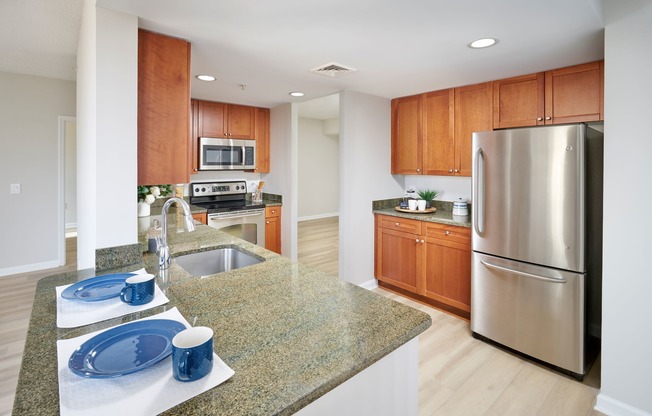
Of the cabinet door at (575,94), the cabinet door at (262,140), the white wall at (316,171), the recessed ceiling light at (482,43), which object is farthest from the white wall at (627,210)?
the white wall at (316,171)

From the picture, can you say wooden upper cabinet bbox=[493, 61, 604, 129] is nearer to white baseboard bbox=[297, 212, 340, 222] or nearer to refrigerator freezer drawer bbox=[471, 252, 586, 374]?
refrigerator freezer drawer bbox=[471, 252, 586, 374]

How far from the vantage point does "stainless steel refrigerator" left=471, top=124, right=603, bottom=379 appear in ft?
7.20

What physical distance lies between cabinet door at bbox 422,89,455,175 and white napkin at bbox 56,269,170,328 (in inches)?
117

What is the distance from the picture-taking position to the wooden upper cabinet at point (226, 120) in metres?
4.30

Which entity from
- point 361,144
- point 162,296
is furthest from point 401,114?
point 162,296

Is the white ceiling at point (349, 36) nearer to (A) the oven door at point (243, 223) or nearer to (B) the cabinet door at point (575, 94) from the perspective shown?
(B) the cabinet door at point (575, 94)

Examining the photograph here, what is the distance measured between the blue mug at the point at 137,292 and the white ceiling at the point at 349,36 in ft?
4.42

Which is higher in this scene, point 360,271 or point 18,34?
point 18,34

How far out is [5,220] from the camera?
13.1 feet

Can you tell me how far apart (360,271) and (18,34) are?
12.4ft

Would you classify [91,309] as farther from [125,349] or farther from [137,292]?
[125,349]

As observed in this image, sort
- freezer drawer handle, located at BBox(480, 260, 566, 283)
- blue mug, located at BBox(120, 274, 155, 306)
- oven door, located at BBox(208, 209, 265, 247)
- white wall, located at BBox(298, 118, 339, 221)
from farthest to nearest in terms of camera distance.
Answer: white wall, located at BBox(298, 118, 339, 221) < oven door, located at BBox(208, 209, 265, 247) < freezer drawer handle, located at BBox(480, 260, 566, 283) < blue mug, located at BBox(120, 274, 155, 306)

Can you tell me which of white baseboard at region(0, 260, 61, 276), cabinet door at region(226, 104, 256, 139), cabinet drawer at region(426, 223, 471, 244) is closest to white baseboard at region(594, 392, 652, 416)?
cabinet drawer at region(426, 223, 471, 244)

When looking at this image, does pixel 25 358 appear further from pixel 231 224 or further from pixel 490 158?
pixel 231 224
